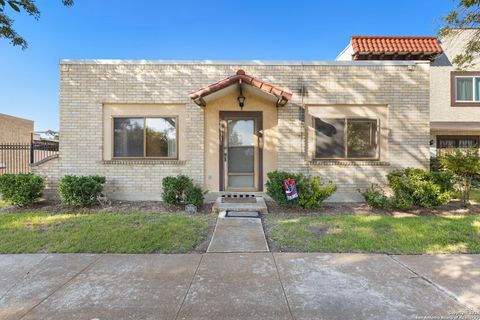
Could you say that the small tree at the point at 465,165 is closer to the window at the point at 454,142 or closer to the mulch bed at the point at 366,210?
the mulch bed at the point at 366,210

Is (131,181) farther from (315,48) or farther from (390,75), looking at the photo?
(315,48)

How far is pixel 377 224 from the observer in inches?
226

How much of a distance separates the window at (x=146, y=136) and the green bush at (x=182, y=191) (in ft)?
4.48

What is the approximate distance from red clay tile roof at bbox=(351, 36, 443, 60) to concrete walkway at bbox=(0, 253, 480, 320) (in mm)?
11155

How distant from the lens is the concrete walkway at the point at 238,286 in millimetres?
2777

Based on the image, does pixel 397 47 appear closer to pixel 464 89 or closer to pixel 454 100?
pixel 454 100

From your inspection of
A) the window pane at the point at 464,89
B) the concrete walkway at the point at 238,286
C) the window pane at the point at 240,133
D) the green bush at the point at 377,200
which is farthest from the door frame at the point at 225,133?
the window pane at the point at 464,89

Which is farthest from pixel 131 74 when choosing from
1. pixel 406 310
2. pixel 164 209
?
pixel 406 310

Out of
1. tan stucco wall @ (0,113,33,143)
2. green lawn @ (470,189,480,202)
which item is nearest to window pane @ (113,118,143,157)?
green lawn @ (470,189,480,202)

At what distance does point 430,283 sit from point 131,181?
24.7 ft

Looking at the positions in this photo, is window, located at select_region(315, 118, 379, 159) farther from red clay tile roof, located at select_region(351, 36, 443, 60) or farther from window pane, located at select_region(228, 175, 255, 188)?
red clay tile roof, located at select_region(351, 36, 443, 60)

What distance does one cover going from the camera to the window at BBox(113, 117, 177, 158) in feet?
27.8

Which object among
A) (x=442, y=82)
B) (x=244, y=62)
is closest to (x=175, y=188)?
(x=244, y=62)

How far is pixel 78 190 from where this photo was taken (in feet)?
23.7
